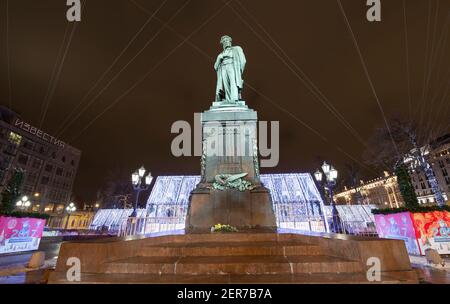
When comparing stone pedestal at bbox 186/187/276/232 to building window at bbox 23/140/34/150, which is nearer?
stone pedestal at bbox 186/187/276/232

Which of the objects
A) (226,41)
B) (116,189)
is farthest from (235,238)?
(116,189)

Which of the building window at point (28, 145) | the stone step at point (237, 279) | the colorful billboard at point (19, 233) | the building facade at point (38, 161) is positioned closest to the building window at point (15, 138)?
the building facade at point (38, 161)

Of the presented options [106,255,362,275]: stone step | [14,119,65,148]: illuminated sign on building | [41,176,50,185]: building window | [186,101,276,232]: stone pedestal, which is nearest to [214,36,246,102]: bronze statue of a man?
[186,101,276,232]: stone pedestal

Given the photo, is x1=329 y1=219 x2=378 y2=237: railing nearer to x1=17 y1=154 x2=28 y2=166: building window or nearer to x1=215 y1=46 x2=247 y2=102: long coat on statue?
x1=215 y1=46 x2=247 y2=102: long coat on statue

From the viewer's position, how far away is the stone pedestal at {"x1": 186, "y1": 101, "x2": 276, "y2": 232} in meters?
9.50

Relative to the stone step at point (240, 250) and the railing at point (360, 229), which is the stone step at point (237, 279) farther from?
the railing at point (360, 229)

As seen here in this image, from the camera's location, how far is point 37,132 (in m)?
55.3

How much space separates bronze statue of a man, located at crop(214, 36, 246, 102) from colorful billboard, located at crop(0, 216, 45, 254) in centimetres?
1322

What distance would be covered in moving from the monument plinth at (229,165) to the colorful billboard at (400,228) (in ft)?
22.2

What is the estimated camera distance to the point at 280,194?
27.1 meters

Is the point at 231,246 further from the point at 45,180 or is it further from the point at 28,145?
the point at 45,180

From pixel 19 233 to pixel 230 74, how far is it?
14.9 m

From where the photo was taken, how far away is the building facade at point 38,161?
4784 centimetres
